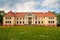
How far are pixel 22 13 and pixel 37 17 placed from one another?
9.29 m

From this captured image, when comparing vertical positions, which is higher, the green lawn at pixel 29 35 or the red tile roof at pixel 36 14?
the red tile roof at pixel 36 14

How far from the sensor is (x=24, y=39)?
19.9 metres

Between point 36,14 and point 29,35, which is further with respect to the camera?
point 36,14

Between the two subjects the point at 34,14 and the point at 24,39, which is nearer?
the point at 24,39

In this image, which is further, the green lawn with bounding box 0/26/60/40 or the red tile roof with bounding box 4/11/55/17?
the red tile roof with bounding box 4/11/55/17

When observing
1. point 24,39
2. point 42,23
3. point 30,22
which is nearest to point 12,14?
point 30,22

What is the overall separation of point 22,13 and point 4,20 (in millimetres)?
11255

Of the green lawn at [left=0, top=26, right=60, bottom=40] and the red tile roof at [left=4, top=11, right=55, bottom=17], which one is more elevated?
the red tile roof at [left=4, top=11, right=55, bottom=17]

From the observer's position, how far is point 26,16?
352 feet

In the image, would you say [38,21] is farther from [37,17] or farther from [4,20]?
[4,20]

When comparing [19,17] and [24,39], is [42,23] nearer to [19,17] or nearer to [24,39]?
[19,17]

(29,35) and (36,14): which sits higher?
(36,14)

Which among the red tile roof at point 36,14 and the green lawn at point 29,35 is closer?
the green lawn at point 29,35

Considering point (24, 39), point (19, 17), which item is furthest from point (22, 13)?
Result: point (24, 39)
